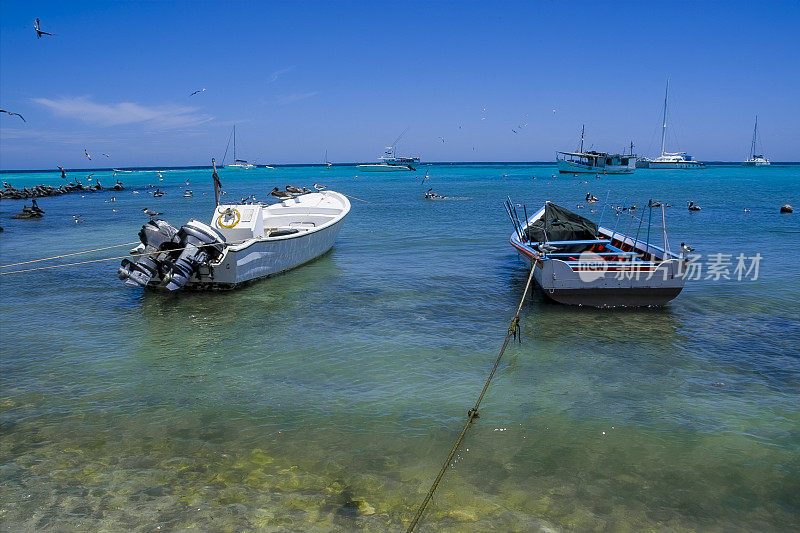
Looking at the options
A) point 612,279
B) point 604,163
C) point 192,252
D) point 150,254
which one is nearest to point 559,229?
point 612,279

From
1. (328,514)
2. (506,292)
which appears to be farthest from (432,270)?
(328,514)

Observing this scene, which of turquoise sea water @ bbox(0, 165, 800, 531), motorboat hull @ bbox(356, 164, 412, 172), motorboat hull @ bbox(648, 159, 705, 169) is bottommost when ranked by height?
turquoise sea water @ bbox(0, 165, 800, 531)

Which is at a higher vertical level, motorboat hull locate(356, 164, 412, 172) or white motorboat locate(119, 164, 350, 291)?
motorboat hull locate(356, 164, 412, 172)

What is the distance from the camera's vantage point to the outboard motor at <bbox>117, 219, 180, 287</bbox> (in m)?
14.4

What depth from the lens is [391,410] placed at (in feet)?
26.1

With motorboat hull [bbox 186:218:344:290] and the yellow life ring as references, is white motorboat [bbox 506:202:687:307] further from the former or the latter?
the yellow life ring

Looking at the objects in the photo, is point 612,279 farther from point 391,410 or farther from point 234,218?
point 234,218

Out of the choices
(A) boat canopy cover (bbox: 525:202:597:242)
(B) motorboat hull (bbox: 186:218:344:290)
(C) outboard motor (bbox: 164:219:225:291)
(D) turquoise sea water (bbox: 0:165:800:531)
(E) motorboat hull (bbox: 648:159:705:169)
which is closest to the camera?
(D) turquoise sea water (bbox: 0:165:800:531)

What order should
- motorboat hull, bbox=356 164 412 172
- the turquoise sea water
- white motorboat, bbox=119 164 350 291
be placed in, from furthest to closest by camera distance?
motorboat hull, bbox=356 164 412 172, white motorboat, bbox=119 164 350 291, the turquoise sea water

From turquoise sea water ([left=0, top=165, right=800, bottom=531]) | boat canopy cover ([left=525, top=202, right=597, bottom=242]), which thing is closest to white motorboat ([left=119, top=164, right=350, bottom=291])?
turquoise sea water ([left=0, top=165, right=800, bottom=531])

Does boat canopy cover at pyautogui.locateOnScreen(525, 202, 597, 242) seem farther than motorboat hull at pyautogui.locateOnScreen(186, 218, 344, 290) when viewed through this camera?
Yes

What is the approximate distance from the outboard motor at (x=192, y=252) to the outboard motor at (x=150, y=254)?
36cm

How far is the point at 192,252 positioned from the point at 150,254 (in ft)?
3.82

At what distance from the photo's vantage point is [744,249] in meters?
22.0
